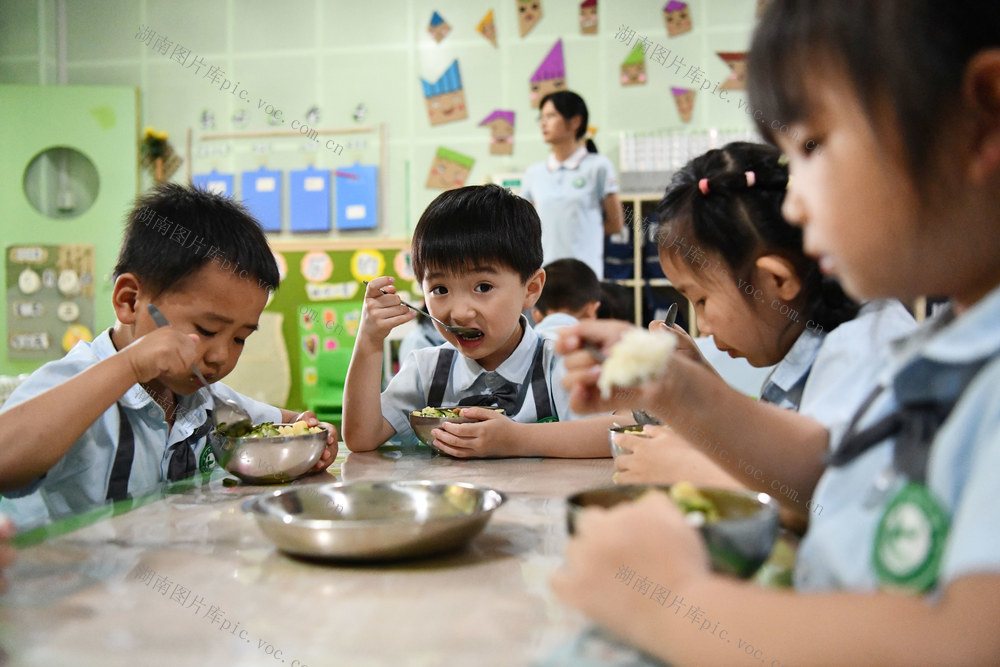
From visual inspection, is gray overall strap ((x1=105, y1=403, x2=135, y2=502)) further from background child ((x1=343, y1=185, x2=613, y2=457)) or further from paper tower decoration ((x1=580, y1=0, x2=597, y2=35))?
paper tower decoration ((x1=580, y1=0, x2=597, y2=35))

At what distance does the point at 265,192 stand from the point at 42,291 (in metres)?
1.47

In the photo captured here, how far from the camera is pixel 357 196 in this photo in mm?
4891

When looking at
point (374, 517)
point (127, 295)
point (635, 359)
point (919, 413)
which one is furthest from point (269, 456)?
point (919, 413)

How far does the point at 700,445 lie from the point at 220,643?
1.90 ft

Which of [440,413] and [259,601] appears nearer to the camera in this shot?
[259,601]

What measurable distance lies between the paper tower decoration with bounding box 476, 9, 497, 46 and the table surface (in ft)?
14.6

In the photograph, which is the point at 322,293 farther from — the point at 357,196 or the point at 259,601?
the point at 259,601

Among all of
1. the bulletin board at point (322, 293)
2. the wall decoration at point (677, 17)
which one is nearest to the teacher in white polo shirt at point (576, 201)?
the bulletin board at point (322, 293)

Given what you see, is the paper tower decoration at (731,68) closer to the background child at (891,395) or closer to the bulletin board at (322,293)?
the bulletin board at (322,293)

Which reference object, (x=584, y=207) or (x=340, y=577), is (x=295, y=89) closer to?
(x=584, y=207)

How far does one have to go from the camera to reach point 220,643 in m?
0.51

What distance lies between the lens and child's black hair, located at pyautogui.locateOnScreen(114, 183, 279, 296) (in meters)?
1.29

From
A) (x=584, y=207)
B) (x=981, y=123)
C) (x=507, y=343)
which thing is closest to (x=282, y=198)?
(x=584, y=207)

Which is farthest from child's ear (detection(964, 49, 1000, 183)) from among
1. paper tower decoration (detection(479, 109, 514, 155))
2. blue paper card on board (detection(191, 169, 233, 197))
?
blue paper card on board (detection(191, 169, 233, 197))
